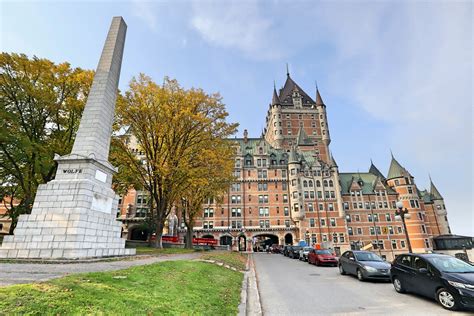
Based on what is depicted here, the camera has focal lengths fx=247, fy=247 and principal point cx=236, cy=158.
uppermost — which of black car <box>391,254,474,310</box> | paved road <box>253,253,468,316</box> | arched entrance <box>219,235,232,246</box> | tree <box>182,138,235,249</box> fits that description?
tree <box>182,138,235,249</box>

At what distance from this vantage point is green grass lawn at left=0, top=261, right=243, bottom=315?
3.53 m

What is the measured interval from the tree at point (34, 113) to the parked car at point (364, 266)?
23446 millimetres

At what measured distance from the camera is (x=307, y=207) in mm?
57344

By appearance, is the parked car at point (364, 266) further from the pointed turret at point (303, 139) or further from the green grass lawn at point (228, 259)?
the pointed turret at point (303, 139)

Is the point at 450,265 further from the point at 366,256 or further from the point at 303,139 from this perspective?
the point at 303,139

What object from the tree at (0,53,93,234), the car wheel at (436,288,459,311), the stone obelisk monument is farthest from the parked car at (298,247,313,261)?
the tree at (0,53,93,234)

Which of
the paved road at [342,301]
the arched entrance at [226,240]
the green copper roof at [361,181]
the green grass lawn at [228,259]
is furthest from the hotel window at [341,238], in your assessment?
the paved road at [342,301]

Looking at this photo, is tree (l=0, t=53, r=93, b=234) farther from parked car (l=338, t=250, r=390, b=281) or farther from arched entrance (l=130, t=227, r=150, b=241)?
arched entrance (l=130, t=227, r=150, b=241)

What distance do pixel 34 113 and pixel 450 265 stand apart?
29.1 metres

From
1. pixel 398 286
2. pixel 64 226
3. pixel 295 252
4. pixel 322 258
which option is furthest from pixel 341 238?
pixel 64 226

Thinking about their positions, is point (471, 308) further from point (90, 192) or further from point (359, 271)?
point (90, 192)

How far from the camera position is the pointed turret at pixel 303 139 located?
221 feet

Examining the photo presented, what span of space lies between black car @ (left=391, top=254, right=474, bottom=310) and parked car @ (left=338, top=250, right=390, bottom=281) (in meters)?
1.78

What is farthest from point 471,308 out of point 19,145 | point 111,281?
point 19,145
